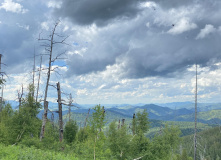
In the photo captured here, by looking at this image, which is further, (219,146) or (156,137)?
(219,146)

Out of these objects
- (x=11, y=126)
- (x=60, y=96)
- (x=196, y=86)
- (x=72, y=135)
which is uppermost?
(x=196, y=86)

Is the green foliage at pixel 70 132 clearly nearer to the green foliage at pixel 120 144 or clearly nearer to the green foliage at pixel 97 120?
the green foliage at pixel 120 144

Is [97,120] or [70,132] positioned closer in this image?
[97,120]

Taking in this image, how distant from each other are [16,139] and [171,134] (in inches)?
1145

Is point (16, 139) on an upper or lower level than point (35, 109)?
lower

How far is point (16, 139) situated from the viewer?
892 inches

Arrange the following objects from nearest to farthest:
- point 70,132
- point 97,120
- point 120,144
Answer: point 97,120
point 120,144
point 70,132

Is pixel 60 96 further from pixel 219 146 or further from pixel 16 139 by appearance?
pixel 219 146

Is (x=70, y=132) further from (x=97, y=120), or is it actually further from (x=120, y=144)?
(x=97, y=120)

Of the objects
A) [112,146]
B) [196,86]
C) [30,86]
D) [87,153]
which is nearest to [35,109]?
[30,86]

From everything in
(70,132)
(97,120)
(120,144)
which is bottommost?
(70,132)

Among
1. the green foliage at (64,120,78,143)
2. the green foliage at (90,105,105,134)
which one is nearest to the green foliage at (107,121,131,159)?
the green foliage at (90,105,105,134)

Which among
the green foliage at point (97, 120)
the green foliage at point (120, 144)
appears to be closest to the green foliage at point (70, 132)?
the green foliage at point (120, 144)

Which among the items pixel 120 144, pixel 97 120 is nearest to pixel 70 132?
pixel 120 144
